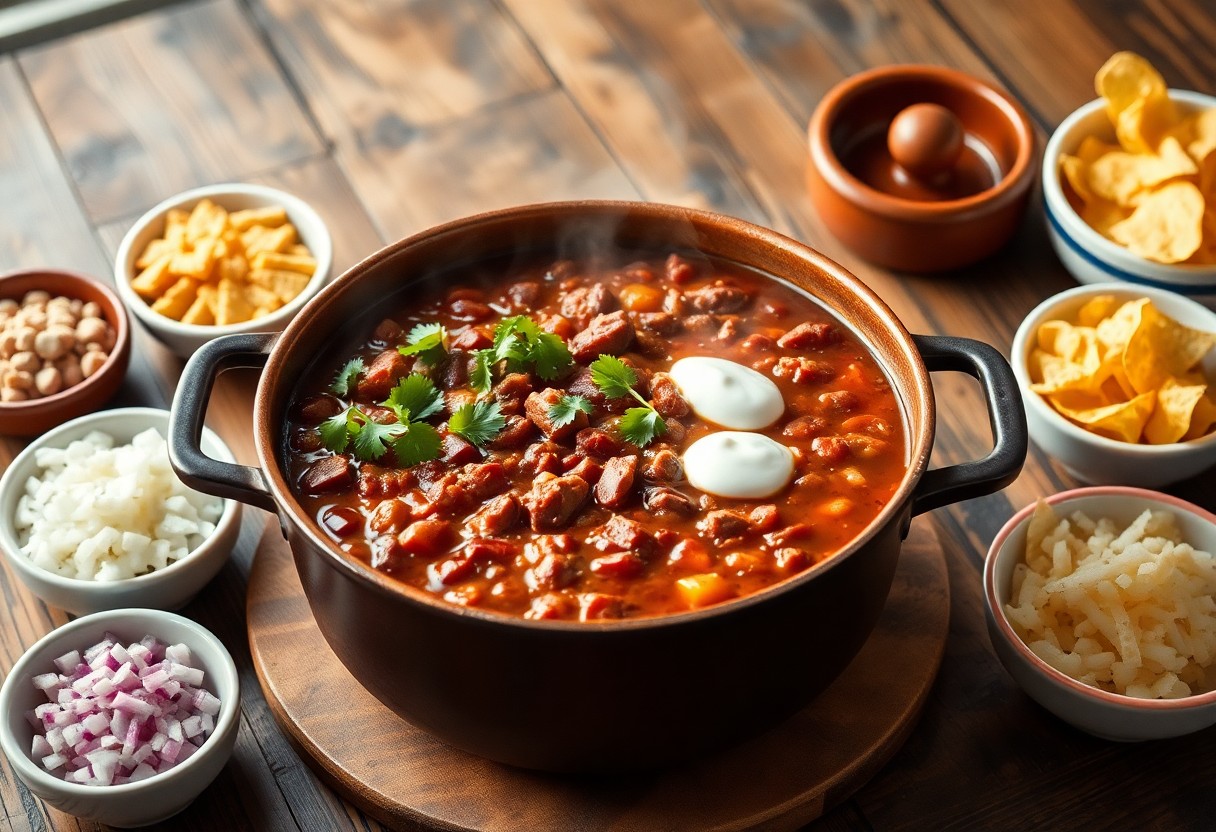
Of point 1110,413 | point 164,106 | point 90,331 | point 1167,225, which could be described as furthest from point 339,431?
point 1167,225

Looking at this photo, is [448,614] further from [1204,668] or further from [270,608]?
[1204,668]

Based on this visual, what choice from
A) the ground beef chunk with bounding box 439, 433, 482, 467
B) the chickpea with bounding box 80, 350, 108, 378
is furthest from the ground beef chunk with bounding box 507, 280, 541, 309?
the chickpea with bounding box 80, 350, 108, 378

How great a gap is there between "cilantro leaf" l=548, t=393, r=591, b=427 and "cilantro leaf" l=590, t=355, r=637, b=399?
62 mm

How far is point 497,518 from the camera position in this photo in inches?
98.4

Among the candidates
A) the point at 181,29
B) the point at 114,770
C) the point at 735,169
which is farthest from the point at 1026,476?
the point at 181,29

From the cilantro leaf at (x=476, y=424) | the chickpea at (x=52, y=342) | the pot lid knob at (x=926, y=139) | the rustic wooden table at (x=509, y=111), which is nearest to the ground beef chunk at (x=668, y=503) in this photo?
the cilantro leaf at (x=476, y=424)

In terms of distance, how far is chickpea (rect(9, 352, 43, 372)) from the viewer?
3.24m

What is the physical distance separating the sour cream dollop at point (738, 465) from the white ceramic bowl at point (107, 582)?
1025mm

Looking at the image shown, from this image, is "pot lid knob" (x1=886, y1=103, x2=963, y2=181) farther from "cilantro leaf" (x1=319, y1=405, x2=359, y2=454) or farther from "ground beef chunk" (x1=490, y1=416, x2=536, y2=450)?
"cilantro leaf" (x1=319, y1=405, x2=359, y2=454)

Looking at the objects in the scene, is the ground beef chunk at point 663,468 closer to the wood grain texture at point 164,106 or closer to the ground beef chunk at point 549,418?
the ground beef chunk at point 549,418

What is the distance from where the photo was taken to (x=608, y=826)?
2488 mm

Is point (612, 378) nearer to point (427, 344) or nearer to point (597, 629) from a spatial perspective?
point (427, 344)

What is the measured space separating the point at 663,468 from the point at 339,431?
620mm

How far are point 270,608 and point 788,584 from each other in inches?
47.9
